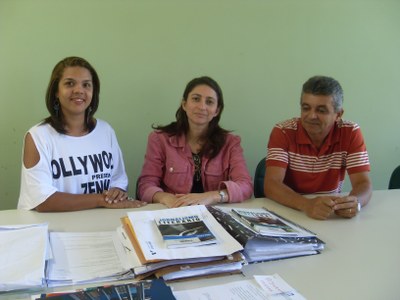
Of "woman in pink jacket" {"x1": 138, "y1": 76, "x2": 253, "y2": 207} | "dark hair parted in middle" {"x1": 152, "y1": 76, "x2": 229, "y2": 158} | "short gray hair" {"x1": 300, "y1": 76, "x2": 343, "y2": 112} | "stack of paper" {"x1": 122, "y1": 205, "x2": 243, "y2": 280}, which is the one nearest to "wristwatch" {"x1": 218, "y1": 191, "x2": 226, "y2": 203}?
"woman in pink jacket" {"x1": 138, "y1": 76, "x2": 253, "y2": 207}

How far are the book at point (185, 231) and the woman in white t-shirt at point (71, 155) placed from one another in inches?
17.5

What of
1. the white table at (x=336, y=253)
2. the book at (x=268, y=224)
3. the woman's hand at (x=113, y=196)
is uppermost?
the book at (x=268, y=224)

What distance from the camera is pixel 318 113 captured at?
176 centimetres

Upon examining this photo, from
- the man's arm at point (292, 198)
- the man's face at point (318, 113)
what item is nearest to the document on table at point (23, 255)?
the man's arm at point (292, 198)

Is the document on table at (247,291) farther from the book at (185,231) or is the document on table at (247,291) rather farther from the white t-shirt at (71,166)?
the white t-shirt at (71,166)

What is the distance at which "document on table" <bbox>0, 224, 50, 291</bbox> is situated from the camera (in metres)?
0.91

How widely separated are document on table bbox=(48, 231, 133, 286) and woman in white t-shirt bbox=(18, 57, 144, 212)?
314 mm

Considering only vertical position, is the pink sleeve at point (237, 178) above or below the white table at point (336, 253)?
above

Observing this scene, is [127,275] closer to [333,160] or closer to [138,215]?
[138,215]

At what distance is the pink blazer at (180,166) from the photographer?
1.88 metres

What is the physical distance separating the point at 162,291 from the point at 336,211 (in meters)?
0.91

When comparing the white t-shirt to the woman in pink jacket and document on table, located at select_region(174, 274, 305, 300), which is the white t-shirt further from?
document on table, located at select_region(174, 274, 305, 300)

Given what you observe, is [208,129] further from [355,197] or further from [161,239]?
[161,239]

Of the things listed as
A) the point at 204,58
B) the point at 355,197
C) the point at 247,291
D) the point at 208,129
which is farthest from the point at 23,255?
the point at 204,58
